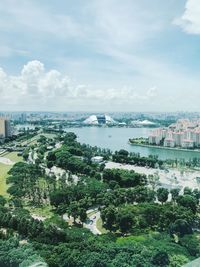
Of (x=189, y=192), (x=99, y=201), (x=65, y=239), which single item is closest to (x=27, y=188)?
(x=99, y=201)

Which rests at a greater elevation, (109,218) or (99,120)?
(99,120)

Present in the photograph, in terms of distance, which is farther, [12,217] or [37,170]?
[37,170]

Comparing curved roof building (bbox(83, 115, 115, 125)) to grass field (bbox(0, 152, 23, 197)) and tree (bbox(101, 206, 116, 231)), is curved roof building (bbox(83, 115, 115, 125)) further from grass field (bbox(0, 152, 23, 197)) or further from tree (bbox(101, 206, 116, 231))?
tree (bbox(101, 206, 116, 231))

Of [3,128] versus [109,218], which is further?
[3,128]

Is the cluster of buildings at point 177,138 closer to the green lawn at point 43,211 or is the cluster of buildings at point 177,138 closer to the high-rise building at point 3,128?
the high-rise building at point 3,128

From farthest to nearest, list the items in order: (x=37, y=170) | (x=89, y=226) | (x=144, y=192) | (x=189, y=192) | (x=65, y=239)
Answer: (x=37, y=170) → (x=189, y=192) → (x=144, y=192) → (x=89, y=226) → (x=65, y=239)

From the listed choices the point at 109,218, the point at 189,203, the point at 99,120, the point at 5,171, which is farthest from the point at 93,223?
the point at 99,120

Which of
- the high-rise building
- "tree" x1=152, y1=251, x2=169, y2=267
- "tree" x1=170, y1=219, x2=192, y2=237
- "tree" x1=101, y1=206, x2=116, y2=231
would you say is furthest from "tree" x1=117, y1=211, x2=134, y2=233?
the high-rise building

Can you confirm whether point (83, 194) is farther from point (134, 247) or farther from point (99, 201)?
point (134, 247)

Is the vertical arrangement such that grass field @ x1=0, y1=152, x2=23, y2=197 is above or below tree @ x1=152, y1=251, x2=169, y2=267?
below

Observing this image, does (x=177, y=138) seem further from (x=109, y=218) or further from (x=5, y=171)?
(x=109, y=218)

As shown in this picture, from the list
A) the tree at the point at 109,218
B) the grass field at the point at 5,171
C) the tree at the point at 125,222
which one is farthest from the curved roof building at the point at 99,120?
the tree at the point at 125,222
